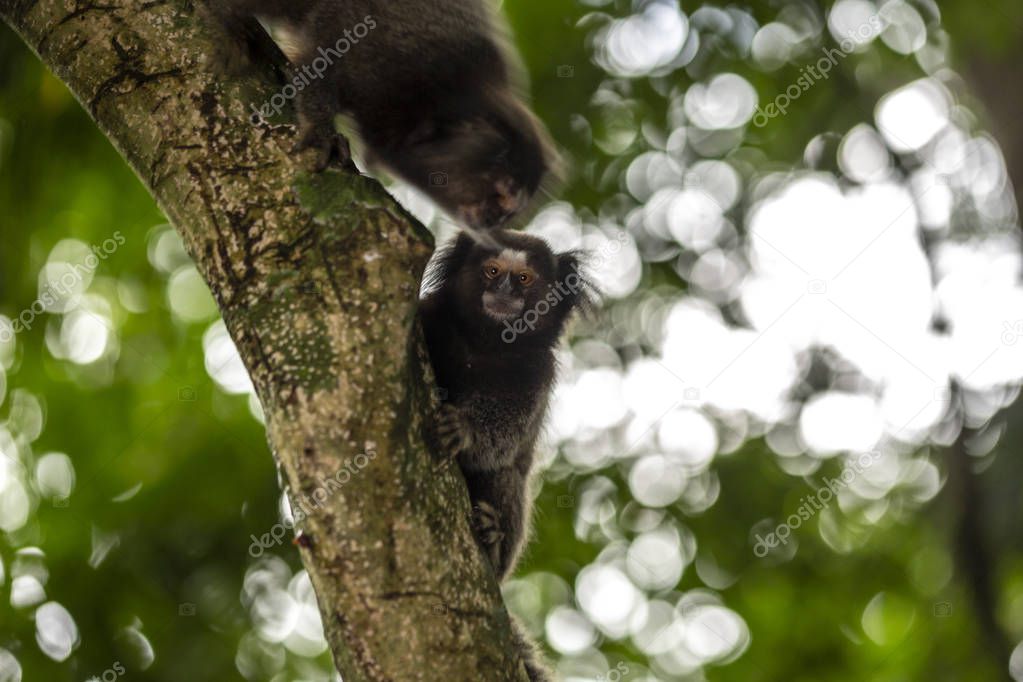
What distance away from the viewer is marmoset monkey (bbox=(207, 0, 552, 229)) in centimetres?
450

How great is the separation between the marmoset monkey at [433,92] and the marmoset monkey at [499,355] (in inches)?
10.1

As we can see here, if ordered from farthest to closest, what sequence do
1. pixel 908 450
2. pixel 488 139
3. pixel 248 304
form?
pixel 908 450 → pixel 488 139 → pixel 248 304

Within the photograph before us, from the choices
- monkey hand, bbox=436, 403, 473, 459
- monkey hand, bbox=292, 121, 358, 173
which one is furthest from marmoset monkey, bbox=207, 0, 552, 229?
monkey hand, bbox=436, 403, 473, 459

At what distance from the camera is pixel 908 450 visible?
8469 mm

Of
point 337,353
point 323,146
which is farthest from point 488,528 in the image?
point 323,146

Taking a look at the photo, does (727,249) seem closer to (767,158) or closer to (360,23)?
(767,158)

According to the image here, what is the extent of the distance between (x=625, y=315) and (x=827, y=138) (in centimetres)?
215

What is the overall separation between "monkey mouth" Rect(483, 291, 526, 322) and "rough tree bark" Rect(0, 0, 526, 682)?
5.43ft

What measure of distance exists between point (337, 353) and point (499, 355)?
1984 mm

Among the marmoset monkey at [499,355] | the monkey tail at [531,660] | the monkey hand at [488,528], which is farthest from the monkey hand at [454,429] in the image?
the monkey tail at [531,660]

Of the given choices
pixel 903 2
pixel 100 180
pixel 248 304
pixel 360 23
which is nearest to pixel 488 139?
pixel 360 23

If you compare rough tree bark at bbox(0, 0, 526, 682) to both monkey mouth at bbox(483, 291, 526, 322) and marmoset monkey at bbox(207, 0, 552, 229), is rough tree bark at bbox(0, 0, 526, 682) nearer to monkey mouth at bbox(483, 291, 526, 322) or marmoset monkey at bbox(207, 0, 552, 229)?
marmoset monkey at bbox(207, 0, 552, 229)

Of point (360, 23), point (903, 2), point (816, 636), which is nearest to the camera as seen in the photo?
point (360, 23)

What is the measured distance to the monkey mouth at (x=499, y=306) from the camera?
16.2 feet
